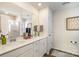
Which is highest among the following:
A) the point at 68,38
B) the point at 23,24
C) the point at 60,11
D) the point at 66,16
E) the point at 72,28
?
the point at 60,11

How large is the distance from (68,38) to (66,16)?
1.61 feet

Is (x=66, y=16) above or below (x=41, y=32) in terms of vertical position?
above

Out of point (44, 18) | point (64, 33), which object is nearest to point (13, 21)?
point (44, 18)

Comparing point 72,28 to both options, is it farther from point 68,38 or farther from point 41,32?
point 41,32

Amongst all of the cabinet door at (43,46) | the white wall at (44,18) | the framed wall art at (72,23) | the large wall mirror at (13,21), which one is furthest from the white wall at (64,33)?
the large wall mirror at (13,21)

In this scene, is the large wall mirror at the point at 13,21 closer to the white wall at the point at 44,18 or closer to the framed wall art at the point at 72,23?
the white wall at the point at 44,18

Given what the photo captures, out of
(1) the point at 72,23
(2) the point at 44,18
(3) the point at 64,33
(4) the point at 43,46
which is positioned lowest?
(4) the point at 43,46

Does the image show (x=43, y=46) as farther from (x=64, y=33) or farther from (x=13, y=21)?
(x=13, y=21)

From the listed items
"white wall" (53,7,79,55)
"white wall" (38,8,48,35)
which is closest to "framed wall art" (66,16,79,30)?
"white wall" (53,7,79,55)

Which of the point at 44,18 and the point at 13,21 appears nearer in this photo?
the point at 13,21

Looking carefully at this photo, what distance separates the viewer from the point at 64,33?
1.49m

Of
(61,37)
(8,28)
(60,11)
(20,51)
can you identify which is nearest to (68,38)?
(61,37)

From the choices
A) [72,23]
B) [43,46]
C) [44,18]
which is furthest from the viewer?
[43,46]

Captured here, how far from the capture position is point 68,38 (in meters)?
1.47
